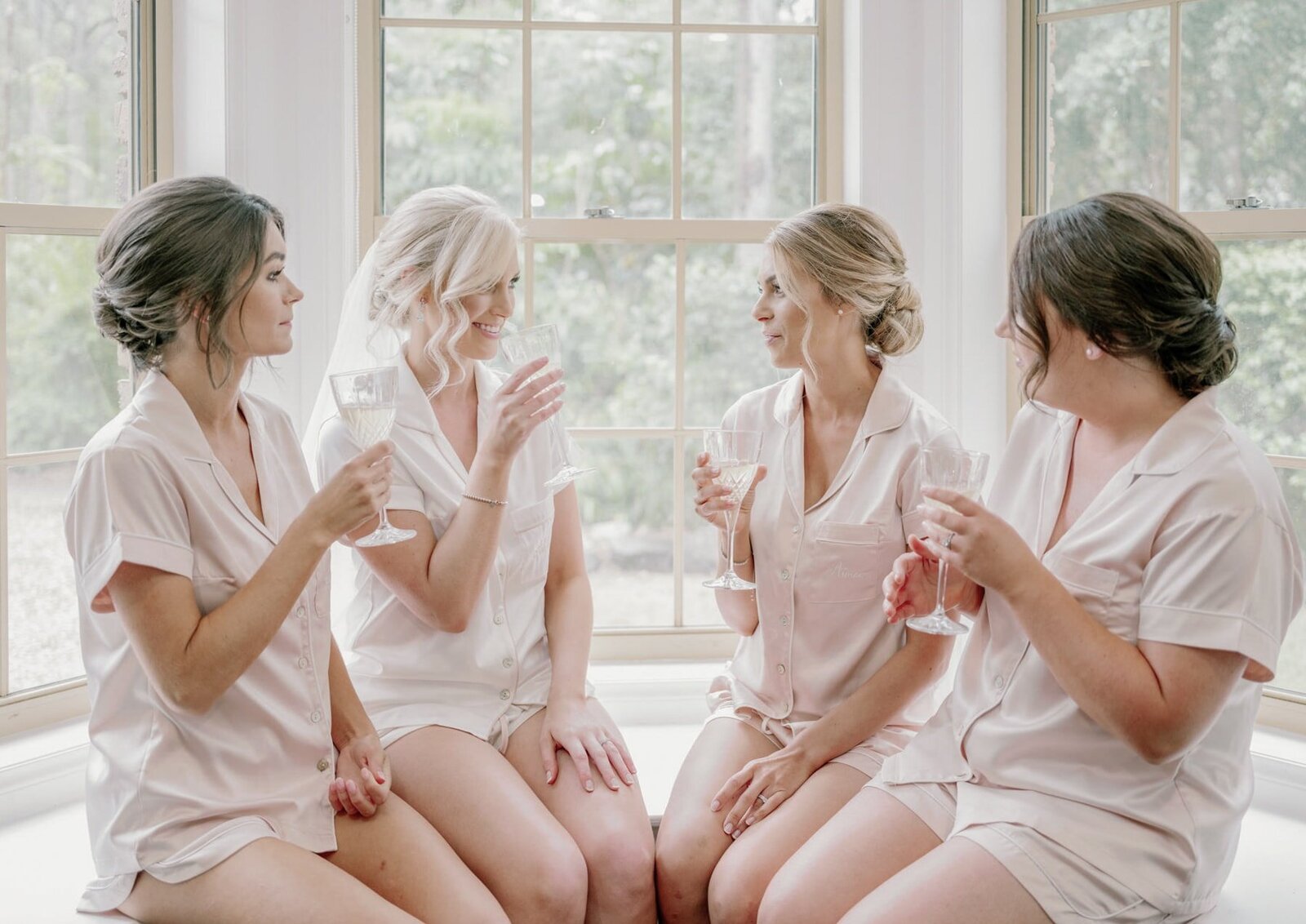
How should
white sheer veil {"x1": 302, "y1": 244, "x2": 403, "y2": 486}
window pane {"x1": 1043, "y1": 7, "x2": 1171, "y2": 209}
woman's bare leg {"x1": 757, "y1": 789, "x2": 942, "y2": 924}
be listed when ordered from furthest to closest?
window pane {"x1": 1043, "y1": 7, "x2": 1171, "y2": 209} → white sheer veil {"x1": 302, "y1": 244, "x2": 403, "y2": 486} → woman's bare leg {"x1": 757, "y1": 789, "x2": 942, "y2": 924}

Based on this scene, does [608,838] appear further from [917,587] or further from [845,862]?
[917,587]

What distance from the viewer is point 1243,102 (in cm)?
245

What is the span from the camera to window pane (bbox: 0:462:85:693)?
238 cm

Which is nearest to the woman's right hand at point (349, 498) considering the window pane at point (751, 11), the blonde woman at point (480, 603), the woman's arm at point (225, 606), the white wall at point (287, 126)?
the woman's arm at point (225, 606)

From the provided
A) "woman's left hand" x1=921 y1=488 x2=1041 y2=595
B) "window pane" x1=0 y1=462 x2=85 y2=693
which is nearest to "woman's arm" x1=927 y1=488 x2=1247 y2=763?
"woman's left hand" x1=921 y1=488 x2=1041 y2=595

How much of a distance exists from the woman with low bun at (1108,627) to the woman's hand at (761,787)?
18 cm

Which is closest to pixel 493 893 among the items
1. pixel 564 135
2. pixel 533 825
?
pixel 533 825

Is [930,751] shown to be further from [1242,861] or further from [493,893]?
[493,893]

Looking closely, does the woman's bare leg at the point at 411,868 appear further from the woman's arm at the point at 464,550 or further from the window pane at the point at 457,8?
the window pane at the point at 457,8

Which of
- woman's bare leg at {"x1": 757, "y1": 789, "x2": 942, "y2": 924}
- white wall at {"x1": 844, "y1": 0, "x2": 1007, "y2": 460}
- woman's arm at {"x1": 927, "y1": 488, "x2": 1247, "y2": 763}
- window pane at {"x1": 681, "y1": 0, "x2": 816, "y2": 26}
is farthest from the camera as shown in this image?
window pane at {"x1": 681, "y1": 0, "x2": 816, "y2": 26}

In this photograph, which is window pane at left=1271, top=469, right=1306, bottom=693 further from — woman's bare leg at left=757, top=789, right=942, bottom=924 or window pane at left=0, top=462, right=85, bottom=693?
window pane at left=0, top=462, right=85, bottom=693

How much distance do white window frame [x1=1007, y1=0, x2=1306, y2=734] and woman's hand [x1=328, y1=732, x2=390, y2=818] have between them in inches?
69.1

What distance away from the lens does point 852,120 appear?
2.85 m

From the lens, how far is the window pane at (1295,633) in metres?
2.39
